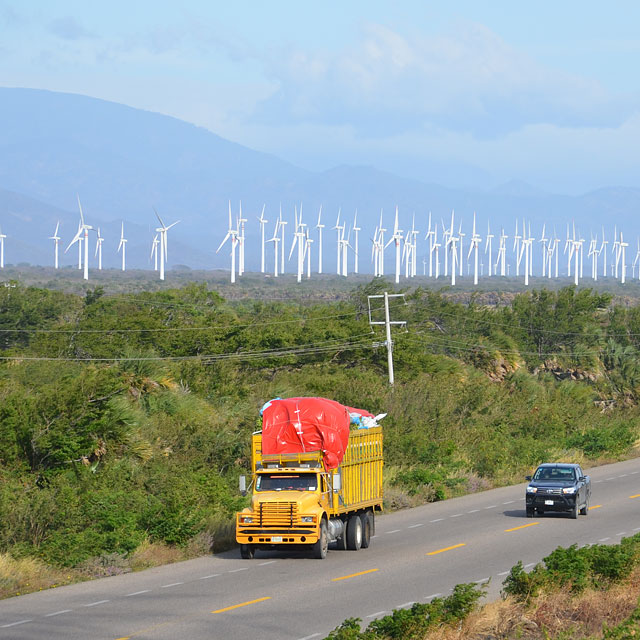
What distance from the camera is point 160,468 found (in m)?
29.3

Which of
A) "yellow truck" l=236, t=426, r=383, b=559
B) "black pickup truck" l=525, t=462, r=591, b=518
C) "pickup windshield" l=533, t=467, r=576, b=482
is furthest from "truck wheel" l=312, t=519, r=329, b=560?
"pickup windshield" l=533, t=467, r=576, b=482

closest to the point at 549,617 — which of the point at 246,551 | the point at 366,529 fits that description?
the point at 246,551

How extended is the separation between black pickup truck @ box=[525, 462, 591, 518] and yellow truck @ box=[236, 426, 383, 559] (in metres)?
7.10

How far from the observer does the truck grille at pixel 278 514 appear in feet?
75.0

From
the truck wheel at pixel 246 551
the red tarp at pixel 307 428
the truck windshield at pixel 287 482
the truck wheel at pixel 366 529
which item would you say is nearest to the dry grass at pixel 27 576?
the truck wheel at pixel 246 551

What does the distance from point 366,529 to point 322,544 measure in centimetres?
264

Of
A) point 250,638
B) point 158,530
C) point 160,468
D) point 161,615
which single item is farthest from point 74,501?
point 250,638

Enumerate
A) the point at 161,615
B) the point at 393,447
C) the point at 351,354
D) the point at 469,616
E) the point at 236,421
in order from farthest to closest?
the point at 351,354 < the point at 393,447 < the point at 236,421 < the point at 161,615 < the point at 469,616

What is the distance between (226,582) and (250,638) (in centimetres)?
536

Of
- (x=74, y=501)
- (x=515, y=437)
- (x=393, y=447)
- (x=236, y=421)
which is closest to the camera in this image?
(x=74, y=501)

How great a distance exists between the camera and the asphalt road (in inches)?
649

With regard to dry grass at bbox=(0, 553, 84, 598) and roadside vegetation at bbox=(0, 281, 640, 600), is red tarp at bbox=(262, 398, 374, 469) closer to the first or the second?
roadside vegetation at bbox=(0, 281, 640, 600)

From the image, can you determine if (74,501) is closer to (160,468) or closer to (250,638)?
(160,468)

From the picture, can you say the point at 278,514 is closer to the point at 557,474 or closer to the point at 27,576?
the point at 27,576
